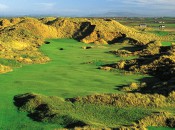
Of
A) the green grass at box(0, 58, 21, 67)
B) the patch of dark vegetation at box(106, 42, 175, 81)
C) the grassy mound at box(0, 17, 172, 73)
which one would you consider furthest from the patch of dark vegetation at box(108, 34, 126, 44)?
the green grass at box(0, 58, 21, 67)

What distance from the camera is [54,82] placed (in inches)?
901

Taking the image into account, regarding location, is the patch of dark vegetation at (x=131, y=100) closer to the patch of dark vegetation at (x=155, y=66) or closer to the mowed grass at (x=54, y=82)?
the mowed grass at (x=54, y=82)

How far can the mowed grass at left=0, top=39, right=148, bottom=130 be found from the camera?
51.9 feet

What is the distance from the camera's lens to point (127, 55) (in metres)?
37.3

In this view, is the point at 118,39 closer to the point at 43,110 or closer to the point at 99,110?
the point at 99,110

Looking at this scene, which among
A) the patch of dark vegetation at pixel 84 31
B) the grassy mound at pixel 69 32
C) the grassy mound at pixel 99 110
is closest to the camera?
the grassy mound at pixel 99 110

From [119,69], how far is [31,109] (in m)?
12.8

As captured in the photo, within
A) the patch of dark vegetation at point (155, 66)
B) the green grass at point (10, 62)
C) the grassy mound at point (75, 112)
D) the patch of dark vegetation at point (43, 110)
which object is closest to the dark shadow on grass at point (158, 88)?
the patch of dark vegetation at point (155, 66)

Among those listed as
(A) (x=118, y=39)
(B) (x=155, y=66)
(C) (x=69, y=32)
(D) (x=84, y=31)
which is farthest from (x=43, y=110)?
(C) (x=69, y=32)

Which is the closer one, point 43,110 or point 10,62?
A: point 43,110

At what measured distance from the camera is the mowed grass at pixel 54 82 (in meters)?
15.8

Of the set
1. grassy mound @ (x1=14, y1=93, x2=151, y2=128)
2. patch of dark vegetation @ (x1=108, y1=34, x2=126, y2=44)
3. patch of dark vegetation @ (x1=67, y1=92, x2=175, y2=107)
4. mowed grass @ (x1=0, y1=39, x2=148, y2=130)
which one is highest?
patch of dark vegetation @ (x1=67, y1=92, x2=175, y2=107)

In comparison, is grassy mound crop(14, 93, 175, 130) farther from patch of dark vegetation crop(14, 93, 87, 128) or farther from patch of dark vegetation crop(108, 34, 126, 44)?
patch of dark vegetation crop(108, 34, 126, 44)

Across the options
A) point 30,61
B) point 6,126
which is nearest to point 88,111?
point 6,126
